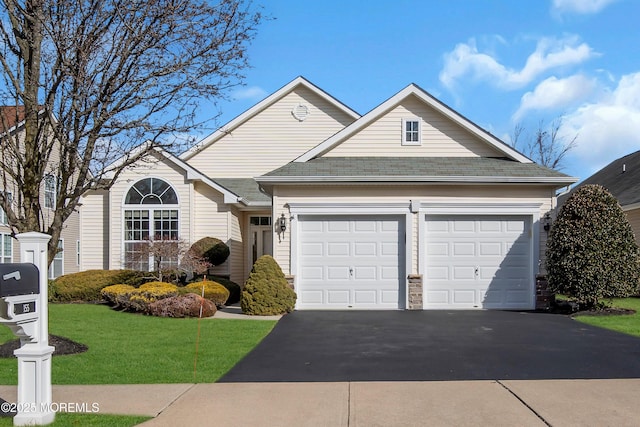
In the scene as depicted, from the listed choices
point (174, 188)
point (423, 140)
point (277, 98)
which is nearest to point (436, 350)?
point (423, 140)

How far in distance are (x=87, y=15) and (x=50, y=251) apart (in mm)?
3785

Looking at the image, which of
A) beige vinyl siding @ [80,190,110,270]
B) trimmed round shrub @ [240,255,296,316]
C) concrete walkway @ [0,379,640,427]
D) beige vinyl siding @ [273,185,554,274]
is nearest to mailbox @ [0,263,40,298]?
concrete walkway @ [0,379,640,427]

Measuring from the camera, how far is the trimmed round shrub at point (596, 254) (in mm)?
14500

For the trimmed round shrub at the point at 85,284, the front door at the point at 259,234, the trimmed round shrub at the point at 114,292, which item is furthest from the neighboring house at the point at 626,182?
the trimmed round shrub at the point at 85,284

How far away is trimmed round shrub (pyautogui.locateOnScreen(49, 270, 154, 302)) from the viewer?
59.9 feet

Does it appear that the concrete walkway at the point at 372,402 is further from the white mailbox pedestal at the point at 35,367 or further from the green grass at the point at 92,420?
the white mailbox pedestal at the point at 35,367

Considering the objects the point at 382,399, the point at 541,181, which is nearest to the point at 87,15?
the point at 382,399

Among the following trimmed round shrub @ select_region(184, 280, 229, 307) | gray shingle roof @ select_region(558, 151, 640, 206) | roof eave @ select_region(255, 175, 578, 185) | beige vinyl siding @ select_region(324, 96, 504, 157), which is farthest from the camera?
gray shingle roof @ select_region(558, 151, 640, 206)

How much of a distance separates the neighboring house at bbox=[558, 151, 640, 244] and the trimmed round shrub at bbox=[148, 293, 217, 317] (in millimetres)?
13711

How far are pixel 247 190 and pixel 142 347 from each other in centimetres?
1209

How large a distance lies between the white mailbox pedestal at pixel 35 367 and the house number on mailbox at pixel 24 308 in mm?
68

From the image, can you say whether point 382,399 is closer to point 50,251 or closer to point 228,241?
point 50,251

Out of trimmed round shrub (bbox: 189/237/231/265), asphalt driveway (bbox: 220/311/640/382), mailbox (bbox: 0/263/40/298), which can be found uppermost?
mailbox (bbox: 0/263/40/298)

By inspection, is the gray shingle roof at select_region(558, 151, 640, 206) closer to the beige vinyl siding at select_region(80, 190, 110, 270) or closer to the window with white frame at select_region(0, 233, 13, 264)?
the beige vinyl siding at select_region(80, 190, 110, 270)
